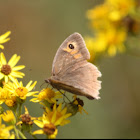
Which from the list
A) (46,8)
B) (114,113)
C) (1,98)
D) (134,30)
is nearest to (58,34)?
(46,8)

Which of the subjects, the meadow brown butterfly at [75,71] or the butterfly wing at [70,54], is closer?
the meadow brown butterfly at [75,71]

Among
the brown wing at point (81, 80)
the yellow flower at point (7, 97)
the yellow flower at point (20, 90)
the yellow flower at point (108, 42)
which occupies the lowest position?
the yellow flower at point (7, 97)

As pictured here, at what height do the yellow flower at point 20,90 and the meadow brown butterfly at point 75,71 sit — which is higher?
the meadow brown butterfly at point 75,71

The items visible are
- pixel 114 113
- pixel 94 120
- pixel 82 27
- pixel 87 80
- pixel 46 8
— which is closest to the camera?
pixel 87 80

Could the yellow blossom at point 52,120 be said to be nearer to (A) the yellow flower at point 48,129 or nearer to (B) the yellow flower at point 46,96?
(A) the yellow flower at point 48,129

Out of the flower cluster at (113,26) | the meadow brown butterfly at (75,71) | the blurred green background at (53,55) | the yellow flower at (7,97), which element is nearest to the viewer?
the meadow brown butterfly at (75,71)

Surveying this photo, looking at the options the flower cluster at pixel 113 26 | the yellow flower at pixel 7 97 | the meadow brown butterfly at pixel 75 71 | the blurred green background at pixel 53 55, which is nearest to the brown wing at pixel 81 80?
the meadow brown butterfly at pixel 75 71

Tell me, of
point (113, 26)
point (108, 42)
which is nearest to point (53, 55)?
point (108, 42)

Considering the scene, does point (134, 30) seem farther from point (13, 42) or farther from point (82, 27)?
point (13, 42)
